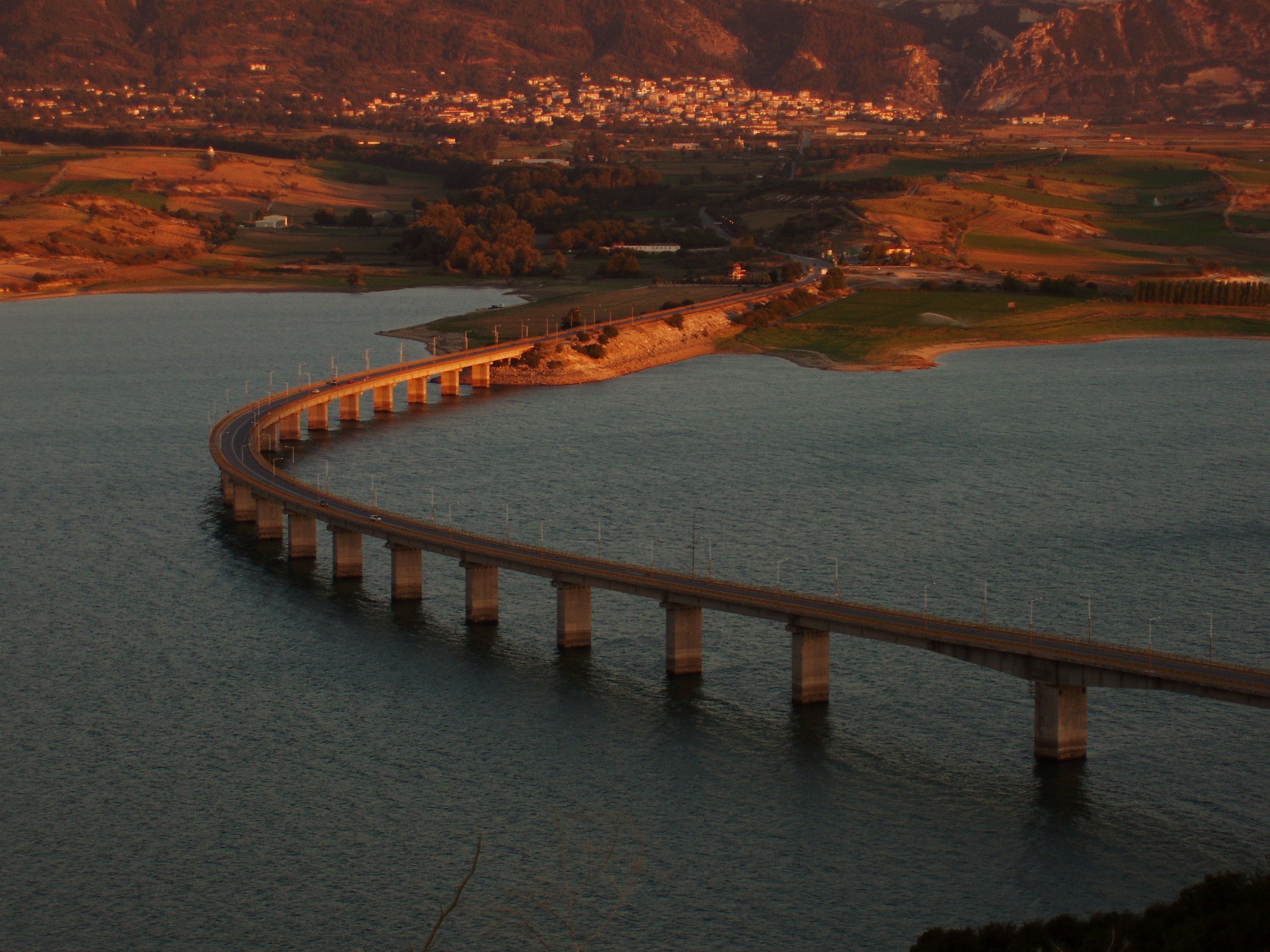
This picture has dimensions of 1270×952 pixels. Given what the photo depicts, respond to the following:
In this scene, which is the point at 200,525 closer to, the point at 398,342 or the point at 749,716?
the point at 749,716

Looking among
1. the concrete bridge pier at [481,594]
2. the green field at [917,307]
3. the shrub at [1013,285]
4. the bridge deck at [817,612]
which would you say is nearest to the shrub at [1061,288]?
the green field at [917,307]

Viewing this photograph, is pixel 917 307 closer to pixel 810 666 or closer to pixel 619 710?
pixel 810 666

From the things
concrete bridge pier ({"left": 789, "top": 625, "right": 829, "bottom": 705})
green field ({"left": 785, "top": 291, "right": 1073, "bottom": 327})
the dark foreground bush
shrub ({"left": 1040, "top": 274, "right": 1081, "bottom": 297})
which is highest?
shrub ({"left": 1040, "top": 274, "right": 1081, "bottom": 297})

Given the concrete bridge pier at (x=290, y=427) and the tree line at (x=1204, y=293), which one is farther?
the tree line at (x=1204, y=293)

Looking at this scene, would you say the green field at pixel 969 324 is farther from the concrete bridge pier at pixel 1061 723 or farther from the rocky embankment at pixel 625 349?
the concrete bridge pier at pixel 1061 723

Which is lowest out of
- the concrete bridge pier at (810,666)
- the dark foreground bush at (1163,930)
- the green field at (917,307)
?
the dark foreground bush at (1163,930)

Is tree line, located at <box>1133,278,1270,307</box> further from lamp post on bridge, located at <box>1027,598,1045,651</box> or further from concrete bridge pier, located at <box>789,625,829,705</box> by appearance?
concrete bridge pier, located at <box>789,625,829,705</box>

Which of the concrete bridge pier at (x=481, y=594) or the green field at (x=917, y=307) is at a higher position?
the green field at (x=917, y=307)

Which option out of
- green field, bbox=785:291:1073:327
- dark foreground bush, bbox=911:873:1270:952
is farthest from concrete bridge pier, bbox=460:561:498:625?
green field, bbox=785:291:1073:327
